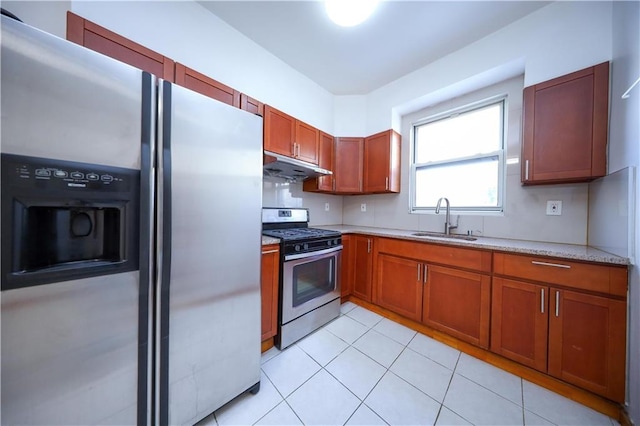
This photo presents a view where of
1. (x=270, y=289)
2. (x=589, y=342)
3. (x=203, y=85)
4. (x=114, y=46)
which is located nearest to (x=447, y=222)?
(x=589, y=342)

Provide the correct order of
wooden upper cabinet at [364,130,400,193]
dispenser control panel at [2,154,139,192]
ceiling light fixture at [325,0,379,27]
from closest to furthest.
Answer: dispenser control panel at [2,154,139,192] → ceiling light fixture at [325,0,379,27] → wooden upper cabinet at [364,130,400,193]

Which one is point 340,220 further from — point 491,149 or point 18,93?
point 18,93

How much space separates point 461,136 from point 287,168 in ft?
6.56

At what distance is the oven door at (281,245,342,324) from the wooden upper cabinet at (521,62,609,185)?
1757 millimetres

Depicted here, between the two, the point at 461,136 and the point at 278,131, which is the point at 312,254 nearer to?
the point at 278,131

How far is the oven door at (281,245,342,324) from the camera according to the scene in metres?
1.64

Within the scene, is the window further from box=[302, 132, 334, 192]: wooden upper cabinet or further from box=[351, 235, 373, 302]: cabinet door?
box=[302, 132, 334, 192]: wooden upper cabinet

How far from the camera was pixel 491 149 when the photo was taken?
2.12m

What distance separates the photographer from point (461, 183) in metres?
2.29

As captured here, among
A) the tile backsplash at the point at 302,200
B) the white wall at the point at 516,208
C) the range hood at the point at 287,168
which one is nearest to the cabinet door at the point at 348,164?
the tile backsplash at the point at 302,200

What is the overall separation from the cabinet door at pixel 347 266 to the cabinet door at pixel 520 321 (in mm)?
1283

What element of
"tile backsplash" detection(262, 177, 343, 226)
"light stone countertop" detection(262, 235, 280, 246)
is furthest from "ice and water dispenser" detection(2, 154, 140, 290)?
"tile backsplash" detection(262, 177, 343, 226)

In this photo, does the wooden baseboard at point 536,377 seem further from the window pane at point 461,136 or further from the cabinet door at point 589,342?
the window pane at point 461,136

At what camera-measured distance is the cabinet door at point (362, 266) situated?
226 centimetres
